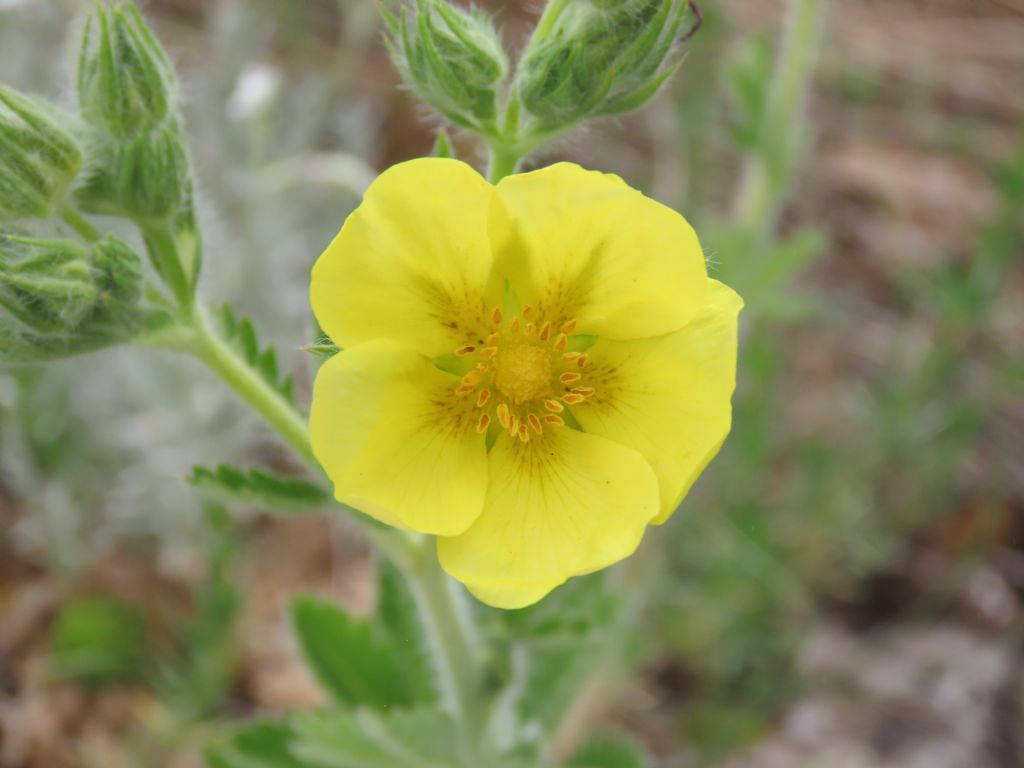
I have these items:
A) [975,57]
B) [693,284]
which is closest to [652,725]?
[693,284]

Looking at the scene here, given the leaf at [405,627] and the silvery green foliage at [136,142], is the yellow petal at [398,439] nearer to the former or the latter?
the silvery green foliage at [136,142]

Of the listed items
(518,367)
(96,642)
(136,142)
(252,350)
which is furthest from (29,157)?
(96,642)

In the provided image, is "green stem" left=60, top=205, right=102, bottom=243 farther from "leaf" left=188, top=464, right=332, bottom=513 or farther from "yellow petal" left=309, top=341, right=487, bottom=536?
"yellow petal" left=309, top=341, right=487, bottom=536

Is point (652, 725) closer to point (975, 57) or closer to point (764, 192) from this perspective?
point (764, 192)

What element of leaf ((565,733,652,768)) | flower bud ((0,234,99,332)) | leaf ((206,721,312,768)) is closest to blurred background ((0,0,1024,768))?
leaf ((565,733,652,768))

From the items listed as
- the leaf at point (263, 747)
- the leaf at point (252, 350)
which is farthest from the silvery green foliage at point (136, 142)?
the leaf at point (263, 747)

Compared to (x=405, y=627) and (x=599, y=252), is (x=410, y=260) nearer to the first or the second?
(x=599, y=252)
